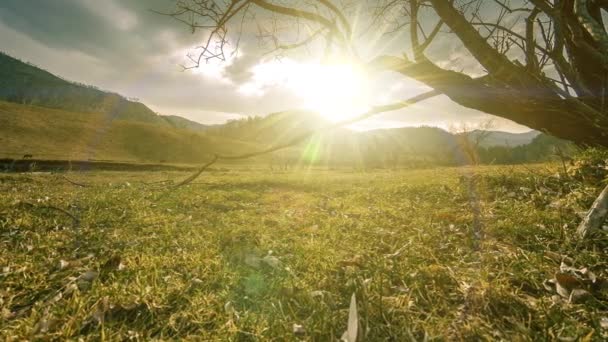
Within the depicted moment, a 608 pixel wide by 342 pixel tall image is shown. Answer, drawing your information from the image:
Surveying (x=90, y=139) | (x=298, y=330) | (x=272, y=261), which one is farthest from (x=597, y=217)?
(x=90, y=139)

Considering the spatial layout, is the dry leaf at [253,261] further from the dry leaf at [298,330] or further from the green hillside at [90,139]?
the green hillside at [90,139]

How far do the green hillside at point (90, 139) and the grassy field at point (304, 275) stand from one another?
165 feet

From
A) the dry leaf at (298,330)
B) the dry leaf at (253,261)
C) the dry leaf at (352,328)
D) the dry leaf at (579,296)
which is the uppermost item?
the dry leaf at (579,296)

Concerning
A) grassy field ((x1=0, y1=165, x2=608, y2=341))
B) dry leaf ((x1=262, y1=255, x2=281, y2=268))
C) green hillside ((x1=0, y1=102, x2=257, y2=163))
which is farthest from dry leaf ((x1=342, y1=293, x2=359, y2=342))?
green hillside ((x1=0, y1=102, x2=257, y2=163))

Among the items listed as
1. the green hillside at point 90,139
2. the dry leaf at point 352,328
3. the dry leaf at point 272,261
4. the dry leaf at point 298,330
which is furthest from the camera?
the green hillside at point 90,139

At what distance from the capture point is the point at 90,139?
6103cm

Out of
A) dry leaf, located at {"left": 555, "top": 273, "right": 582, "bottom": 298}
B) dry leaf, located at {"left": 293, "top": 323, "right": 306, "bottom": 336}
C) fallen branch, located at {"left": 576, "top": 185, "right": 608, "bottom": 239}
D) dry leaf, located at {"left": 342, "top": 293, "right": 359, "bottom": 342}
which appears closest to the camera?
dry leaf, located at {"left": 342, "top": 293, "right": 359, "bottom": 342}

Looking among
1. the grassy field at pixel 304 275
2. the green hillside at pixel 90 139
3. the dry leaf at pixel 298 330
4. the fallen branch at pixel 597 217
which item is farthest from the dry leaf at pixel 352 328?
the green hillside at pixel 90 139

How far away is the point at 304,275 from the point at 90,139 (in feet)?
243

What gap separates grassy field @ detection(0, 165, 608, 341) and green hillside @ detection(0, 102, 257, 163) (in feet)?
165

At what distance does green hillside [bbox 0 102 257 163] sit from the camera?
1917 inches

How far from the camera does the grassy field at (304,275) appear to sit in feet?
6.53

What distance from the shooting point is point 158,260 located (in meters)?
3.14

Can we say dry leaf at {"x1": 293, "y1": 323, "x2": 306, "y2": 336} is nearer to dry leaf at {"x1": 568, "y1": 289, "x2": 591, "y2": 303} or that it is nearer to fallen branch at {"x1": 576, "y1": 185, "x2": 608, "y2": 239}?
dry leaf at {"x1": 568, "y1": 289, "x2": 591, "y2": 303}
